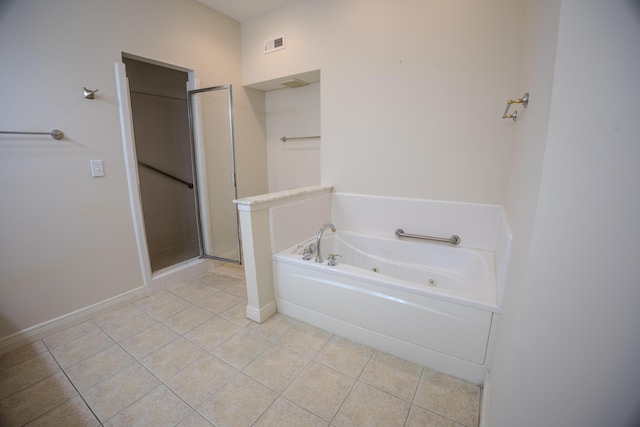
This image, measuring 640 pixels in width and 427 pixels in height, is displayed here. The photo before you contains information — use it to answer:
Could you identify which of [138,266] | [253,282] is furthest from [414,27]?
[138,266]

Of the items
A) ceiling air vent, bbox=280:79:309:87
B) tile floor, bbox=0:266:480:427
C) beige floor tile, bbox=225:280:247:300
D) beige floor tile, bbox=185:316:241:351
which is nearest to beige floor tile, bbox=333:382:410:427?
tile floor, bbox=0:266:480:427

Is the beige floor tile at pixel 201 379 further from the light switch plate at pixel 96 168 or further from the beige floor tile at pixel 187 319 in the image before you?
the light switch plate at pixel 96 168

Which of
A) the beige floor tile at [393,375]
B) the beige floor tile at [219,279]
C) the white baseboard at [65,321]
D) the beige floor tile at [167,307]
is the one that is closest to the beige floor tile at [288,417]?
the beige floor tile at [393,375]

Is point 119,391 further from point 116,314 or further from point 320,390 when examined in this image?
point 320,390

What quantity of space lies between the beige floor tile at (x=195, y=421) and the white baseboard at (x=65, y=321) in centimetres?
139

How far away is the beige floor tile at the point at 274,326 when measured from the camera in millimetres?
1847

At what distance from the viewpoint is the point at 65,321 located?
6.22 feet

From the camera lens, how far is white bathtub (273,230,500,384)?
1401 millimetres

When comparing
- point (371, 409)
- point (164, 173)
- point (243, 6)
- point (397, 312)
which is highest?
point (243, 6)

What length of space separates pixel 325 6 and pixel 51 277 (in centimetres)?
302

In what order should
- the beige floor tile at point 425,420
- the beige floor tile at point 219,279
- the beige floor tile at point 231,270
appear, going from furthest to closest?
the beige floor tile at point 231,270
the beige floor tile at point 219,279
the beige floor tile at point 425,420

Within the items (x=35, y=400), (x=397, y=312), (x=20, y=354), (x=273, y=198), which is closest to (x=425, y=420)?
(x=397, y=312)

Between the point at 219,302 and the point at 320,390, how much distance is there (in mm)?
1245

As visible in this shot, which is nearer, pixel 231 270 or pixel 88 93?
pixel 88 93
